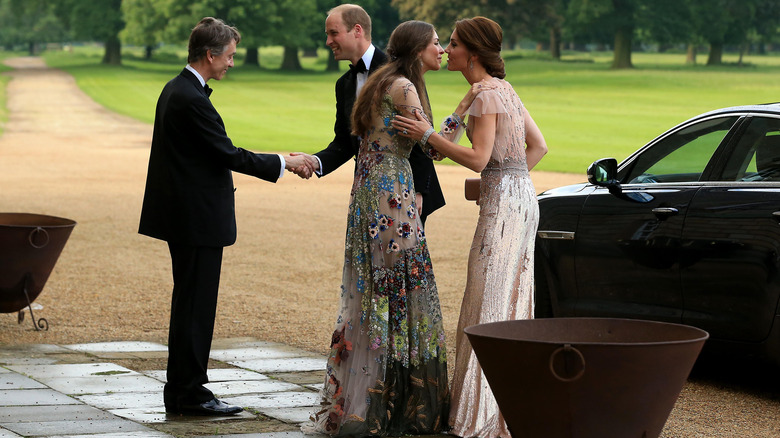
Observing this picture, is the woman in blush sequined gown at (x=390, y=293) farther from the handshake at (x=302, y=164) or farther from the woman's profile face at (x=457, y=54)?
the handshake at (x=302, y=164)

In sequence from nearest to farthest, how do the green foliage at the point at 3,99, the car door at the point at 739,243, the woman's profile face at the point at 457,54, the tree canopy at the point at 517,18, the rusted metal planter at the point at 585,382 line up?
the rusted metal planter at the point at 585,382
the woman's profile face at the point at 457,54
the car door at the point at 739,243
the green foliage at the point at 3,99
the tree canopy at the point at 517,18

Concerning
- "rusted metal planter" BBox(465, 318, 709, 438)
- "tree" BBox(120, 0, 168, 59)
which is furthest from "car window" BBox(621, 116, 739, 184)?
"tree" BBox(120, 0, 168, 59)

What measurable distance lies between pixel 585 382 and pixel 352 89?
2526 millimetres

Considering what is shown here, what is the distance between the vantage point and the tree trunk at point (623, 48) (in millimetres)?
65688

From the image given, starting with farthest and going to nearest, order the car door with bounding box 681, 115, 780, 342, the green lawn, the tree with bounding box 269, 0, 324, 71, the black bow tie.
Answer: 1. the tree with bounding box 269, 0, 324, 71
2. the green lawn
3. the car door with bounding box 681, 115, 780, 342
4. the black bow tie

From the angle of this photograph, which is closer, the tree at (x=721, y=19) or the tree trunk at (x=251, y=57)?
the tree at (x=721, y=19)

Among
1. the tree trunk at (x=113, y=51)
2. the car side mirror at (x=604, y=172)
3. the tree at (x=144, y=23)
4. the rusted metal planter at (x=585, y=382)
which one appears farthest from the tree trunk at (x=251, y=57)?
the rusted metal planter at (x=585, y=382)

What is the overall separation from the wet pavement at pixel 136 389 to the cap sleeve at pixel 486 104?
1607 millimetres

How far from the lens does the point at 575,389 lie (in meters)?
3.70

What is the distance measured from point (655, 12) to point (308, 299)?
202 ft

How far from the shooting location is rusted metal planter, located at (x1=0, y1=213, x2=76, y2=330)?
7812mm

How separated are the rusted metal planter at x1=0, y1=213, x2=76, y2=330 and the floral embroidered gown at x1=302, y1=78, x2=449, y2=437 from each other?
345 cm

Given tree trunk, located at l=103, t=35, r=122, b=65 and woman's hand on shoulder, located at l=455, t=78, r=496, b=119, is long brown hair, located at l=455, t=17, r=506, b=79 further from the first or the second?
tree trunk, located at l=103, t=35, r=122, b=65

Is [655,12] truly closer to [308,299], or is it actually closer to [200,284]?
[308,299]
